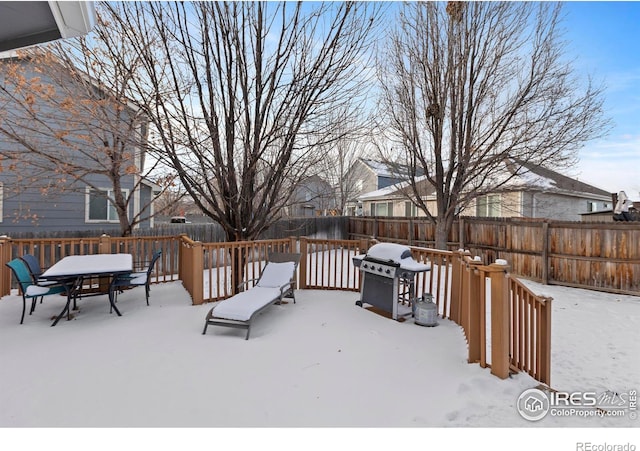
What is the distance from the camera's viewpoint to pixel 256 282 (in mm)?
5637

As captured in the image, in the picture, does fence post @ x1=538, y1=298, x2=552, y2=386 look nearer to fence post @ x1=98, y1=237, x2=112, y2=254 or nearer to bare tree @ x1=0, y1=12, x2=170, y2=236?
bare tree @ x1=0, y1=12, x2=170, y2=236

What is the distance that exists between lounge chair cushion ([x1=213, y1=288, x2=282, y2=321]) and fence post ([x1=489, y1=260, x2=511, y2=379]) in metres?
2.73

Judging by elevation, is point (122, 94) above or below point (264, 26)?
below

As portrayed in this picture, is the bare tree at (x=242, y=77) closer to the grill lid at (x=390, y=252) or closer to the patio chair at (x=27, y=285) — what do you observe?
the grill lid at (x=390, y=252)

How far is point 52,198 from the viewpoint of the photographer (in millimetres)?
9062

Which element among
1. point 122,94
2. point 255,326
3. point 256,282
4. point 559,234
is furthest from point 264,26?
point 559,234

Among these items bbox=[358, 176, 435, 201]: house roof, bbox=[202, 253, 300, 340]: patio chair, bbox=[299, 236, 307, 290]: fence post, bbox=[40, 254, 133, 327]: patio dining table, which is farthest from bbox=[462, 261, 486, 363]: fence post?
bbox=[358, 176, 435, 201]: house roof

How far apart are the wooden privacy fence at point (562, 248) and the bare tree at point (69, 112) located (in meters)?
9.44

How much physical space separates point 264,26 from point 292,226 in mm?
9181

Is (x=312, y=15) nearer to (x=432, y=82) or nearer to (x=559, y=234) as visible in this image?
(x=432, y=82)

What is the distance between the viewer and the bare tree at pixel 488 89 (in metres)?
7.71

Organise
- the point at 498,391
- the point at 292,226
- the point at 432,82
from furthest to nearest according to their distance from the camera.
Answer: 1. the point at 292,226
2. the point at 432,82
3. the point at 498,391

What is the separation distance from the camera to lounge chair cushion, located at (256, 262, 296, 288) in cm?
534
